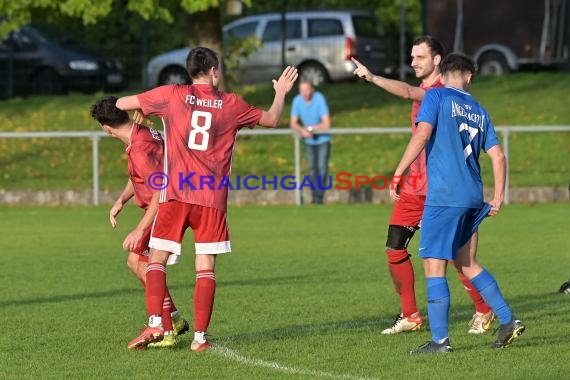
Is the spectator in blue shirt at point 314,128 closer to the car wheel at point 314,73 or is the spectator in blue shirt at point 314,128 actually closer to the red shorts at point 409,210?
the car wheel at point 314,73

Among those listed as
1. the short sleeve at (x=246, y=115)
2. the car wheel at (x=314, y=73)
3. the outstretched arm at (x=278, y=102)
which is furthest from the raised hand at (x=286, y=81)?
the car wheel at (x=314, y=73)

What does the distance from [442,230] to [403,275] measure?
1.46 m

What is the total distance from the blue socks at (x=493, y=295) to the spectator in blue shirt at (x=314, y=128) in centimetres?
1312

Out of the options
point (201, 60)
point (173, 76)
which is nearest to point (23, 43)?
point (173, 76)

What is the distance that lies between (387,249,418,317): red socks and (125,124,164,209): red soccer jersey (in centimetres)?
183

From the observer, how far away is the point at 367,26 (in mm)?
34781

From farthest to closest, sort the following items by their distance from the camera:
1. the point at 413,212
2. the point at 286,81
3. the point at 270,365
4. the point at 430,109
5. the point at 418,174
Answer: the point at 413,212 → the point at 418,174 → the point at 286,81 → the point at 430,109 → the point at 270,365

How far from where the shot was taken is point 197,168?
362 inches

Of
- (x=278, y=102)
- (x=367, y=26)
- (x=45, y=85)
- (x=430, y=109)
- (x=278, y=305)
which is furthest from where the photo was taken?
(x=367, y=26)

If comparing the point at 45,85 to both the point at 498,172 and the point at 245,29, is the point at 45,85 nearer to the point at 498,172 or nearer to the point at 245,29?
the point at 245,29

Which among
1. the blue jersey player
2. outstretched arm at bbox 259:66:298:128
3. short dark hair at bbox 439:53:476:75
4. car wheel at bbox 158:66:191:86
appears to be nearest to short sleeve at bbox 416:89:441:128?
the blue jersey player

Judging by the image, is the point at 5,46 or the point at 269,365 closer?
the point at 269,365

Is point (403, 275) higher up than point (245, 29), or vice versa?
point (245, 29)

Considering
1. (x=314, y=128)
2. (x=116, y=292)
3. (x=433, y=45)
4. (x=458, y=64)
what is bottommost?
(x=116, y=292)
